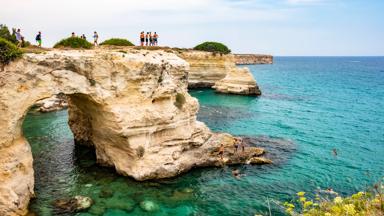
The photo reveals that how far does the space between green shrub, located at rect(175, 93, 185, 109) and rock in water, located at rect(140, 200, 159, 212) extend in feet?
21.8

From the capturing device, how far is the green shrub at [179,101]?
21047 millimetres

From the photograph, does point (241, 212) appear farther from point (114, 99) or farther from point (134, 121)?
point (114, 99)

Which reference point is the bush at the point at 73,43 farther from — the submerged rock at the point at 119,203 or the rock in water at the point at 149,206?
the rock in water at the point at 149,206

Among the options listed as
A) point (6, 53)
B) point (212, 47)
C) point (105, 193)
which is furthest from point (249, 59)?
point (6, 53)

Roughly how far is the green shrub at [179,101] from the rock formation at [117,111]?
65mm

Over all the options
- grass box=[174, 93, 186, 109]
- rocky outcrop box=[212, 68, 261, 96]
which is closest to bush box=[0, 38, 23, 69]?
grass box=[174, 93, 186, 109]

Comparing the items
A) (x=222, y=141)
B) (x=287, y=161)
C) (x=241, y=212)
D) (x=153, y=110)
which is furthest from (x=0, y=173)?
(x=287, y=161)

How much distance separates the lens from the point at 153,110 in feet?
63.6

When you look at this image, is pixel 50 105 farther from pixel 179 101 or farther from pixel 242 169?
pixel 242 169

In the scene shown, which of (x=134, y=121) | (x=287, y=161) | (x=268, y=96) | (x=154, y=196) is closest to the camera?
(x=154, y=196)

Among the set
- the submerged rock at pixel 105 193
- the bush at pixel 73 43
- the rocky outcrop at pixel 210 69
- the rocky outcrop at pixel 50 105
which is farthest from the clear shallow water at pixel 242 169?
the rocky outcrop at pixel 210 69

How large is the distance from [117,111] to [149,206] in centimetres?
537

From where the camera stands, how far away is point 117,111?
1812 centimetres

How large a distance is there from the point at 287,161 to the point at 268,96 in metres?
34.1
